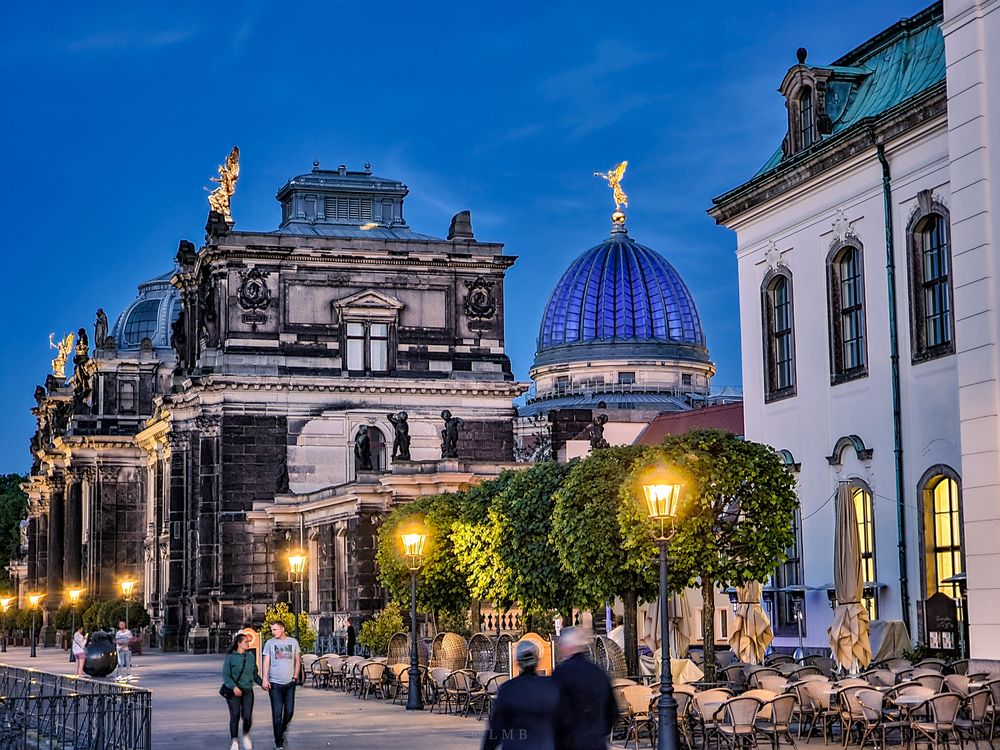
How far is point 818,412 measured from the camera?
4103 cm

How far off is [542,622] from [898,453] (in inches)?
A: 492

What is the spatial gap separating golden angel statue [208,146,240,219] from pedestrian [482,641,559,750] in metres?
61.5

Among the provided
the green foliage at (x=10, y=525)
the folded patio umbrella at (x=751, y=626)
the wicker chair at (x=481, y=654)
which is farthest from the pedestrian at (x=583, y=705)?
the green foliage at (x=10, y=525)

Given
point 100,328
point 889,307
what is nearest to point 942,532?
point 889,307

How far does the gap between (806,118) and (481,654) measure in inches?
577

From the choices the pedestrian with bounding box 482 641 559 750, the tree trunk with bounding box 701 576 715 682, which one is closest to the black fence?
the tree trunk with bounding box 701 576 715 682

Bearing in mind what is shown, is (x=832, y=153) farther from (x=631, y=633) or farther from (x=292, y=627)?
(x=292, y=627)

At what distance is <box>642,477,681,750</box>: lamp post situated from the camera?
22.1m

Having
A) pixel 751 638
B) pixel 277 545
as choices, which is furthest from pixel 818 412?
pixel 277 545

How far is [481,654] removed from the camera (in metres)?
38.5

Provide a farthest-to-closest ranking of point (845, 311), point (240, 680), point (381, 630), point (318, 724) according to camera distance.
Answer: point (381, 630), point (845, 311), point (318, 724), point (240, 680)

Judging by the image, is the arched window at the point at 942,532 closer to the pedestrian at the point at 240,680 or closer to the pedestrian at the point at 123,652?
the pedestrian at the point at 240,680

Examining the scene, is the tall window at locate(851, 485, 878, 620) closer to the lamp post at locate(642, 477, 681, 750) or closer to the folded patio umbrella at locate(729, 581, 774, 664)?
the folded patio umbrella at locate(729, 581, 774, 664)

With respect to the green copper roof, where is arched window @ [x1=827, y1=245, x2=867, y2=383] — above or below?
below
